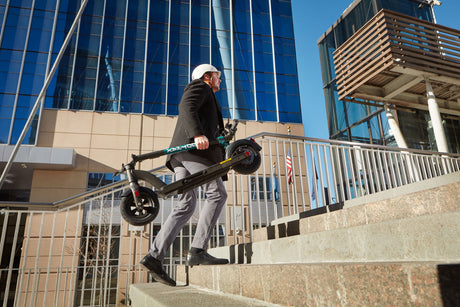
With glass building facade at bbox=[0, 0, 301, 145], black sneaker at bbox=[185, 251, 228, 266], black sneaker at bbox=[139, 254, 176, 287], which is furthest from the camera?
glass building facade at bbox=[0, 0, 301, 145]

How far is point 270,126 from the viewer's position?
1830 centimetres

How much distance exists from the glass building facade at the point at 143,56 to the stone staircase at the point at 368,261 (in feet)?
50.8

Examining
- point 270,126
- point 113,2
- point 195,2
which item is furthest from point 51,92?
point 270,126

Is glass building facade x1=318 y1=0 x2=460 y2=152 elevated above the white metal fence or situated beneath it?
elevated above

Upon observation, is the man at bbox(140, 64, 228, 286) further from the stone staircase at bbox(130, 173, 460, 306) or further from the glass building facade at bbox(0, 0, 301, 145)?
the glass building facade at bbox(0, 0, 301, 145)

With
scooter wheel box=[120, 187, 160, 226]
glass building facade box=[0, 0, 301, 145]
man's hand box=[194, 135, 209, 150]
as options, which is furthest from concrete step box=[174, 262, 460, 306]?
glass building facade box=[0, 0, 301, 145]

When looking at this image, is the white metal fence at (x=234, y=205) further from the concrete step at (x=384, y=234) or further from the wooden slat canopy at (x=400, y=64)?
the wooden slat canopy at (x=400, y=64)

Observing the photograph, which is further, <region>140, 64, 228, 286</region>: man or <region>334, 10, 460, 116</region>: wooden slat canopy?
<region>334, 10, 460, 116</region>: wooden slat canopy

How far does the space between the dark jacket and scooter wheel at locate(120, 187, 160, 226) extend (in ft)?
1.25

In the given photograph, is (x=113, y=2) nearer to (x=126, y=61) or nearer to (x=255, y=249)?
(x=126, y=61)

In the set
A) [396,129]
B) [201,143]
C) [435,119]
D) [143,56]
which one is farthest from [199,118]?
[143,56]

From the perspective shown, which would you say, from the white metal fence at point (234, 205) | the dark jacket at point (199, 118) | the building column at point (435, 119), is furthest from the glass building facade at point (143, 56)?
the dark jacket at point (199, 118)

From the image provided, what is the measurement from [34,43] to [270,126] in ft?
44.1

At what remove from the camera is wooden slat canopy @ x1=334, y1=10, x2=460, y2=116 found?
11070 mm
